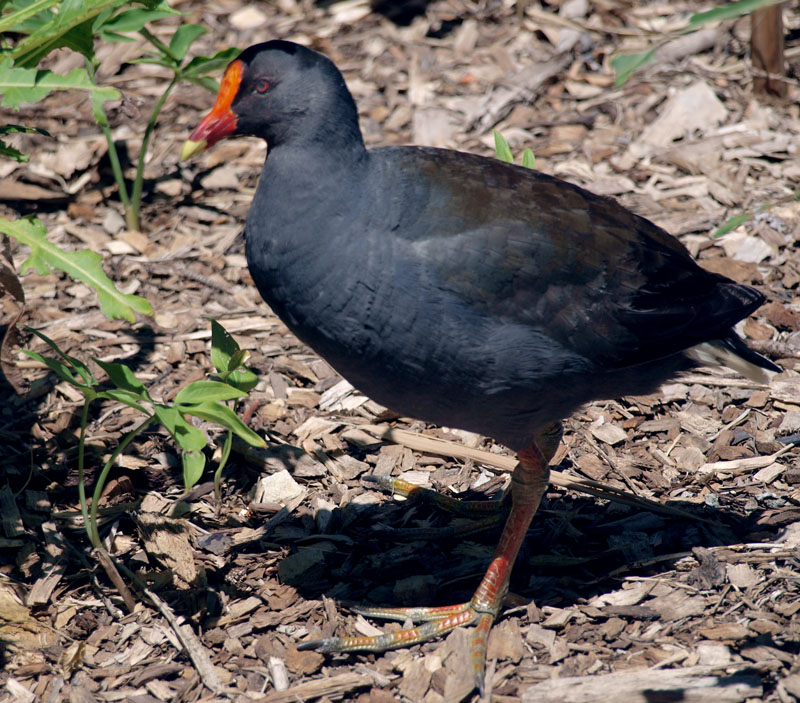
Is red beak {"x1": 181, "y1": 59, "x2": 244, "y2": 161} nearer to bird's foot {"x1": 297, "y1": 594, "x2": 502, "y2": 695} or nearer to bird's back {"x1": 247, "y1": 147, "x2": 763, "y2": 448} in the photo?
bird's back {"x1": 247, "y1": 147, "x2": 763, "y2": 448}

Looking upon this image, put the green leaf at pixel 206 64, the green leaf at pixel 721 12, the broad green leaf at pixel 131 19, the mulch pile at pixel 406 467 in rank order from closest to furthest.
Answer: the green leaf at pixel 721 12, the mulch pile at pixel 406 467, the broad green leaf at pixel 131 19, the green leaf at pixel 206 64

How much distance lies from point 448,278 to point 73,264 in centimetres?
165

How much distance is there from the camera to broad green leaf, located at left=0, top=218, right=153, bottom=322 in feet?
12.8

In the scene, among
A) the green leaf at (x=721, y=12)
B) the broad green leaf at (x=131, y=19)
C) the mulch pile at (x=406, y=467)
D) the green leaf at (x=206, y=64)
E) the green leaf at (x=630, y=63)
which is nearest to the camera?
the green leaf at (x=721, y=12)

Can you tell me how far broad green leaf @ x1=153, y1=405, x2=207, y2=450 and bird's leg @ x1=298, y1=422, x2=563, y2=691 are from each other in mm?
1153

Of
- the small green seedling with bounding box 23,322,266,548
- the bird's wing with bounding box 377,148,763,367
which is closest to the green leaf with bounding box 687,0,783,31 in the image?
the bird's wing with bounding box 377,148,763,367

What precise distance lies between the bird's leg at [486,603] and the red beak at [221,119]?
216 cm

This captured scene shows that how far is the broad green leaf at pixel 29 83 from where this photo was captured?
4.04 m

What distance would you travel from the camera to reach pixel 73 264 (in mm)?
4055

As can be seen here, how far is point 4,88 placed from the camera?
13.3 feet

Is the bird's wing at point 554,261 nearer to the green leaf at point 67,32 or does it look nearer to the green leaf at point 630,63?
the green leaf at point 630,63

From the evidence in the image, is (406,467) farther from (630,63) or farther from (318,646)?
(630,63)

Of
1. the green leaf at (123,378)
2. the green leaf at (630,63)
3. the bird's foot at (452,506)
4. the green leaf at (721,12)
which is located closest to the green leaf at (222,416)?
the green leaf at (123,378)

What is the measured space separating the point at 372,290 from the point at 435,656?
176 cm
